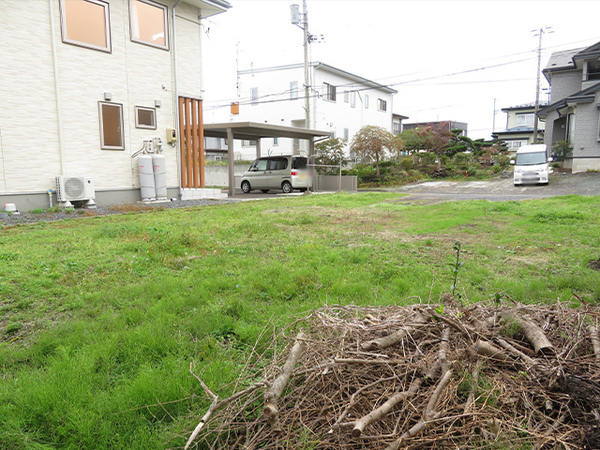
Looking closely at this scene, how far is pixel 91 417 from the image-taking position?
193 cm

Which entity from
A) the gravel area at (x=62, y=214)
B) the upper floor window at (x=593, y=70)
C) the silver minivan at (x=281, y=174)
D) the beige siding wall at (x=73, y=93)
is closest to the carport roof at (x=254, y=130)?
the silver minivan at (x=281, y=174)

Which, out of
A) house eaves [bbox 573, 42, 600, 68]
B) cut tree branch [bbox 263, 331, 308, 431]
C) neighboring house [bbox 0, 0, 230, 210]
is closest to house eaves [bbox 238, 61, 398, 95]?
neighboring house [bbox 0, 0, 230, 210]

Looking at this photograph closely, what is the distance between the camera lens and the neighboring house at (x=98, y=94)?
9859mm

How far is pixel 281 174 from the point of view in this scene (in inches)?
732

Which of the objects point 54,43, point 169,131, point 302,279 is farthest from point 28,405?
point 169,131

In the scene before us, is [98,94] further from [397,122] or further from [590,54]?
[397,122]

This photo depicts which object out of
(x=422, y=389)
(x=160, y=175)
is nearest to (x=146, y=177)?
(x=160, y=175)

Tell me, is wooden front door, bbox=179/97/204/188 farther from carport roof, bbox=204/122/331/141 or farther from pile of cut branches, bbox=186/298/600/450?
pile of cut branches, bbox=186/298/600/450

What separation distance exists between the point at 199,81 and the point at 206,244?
10198 mm

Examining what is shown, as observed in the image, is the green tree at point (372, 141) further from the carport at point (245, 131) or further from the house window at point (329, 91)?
the house window at point (329, 91)

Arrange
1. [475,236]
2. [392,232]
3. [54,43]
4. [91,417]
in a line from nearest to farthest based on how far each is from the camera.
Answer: [91,417] < [475,236] < [392,232] < [54,43]

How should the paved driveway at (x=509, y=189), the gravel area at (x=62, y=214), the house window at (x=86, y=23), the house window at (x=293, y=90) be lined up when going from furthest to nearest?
the house window at (x=293, y=90), the paved driveway at (x=509, y=189), the house window at (x=86, y=23), the gravel area at (x=62, y=214)

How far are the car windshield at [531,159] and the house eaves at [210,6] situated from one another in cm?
1569

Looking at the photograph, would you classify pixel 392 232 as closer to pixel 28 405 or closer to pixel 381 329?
pixel 381 329
